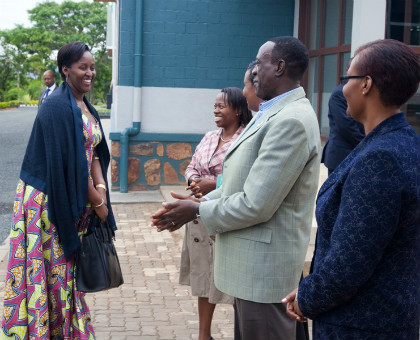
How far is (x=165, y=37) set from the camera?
10516mm

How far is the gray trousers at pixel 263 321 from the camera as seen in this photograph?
2.96m

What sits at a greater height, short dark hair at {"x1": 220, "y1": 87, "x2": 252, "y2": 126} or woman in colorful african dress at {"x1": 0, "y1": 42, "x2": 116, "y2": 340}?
short dark hair at {"x1": 220, "y1": 87, "x2": 252, "y2": 126}

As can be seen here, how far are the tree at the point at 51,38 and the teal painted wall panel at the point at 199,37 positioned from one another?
2069 inches

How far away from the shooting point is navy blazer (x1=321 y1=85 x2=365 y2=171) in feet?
18.8

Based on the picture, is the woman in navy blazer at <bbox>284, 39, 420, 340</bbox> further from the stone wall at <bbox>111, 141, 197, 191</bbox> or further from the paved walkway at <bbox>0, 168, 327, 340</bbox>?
the stone wall at <bbox>111, 141, 197, 191</bbox>

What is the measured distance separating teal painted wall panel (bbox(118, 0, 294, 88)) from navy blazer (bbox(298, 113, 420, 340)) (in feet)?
28.1

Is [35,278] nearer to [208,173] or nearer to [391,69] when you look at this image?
[208,173]

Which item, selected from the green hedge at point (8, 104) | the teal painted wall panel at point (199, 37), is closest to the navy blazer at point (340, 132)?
the teal painted wall panel at point (199, 37)

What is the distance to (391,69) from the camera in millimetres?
2137

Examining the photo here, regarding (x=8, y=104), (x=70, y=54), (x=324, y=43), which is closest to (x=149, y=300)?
(x=70, y=54)

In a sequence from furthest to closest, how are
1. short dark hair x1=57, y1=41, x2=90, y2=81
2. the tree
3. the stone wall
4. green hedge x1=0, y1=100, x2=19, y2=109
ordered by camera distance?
the tree < green hedge x1=0, y1=100, x2=19, y2=109 < the stone wall < short dark hair x1=57, y1=41, x2=90, y2=81

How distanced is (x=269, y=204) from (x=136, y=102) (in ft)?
26.1

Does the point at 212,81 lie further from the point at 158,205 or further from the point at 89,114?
the point at 89,114

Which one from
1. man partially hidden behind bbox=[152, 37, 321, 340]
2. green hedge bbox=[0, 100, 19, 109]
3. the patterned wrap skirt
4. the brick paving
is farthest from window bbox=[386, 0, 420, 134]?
green hedge bbox=[0, 100, 19, 109]
